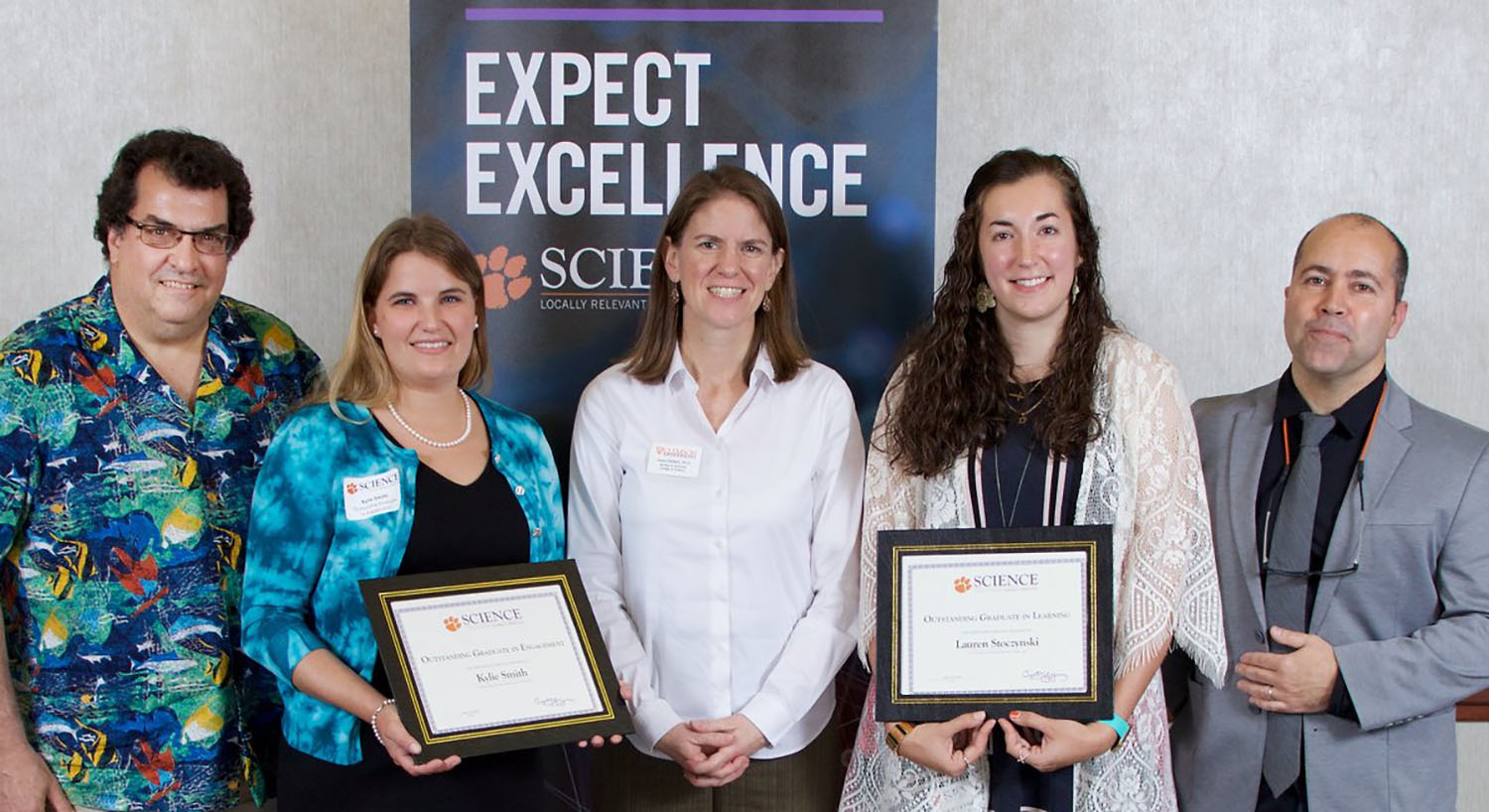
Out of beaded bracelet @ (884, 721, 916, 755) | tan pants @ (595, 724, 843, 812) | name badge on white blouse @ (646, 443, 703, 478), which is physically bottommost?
tan pants @ (595, 724, 843, 812)

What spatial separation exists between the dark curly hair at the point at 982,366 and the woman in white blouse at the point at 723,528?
280 millimetres

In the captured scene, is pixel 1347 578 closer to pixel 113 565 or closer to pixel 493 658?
pixel 493 658

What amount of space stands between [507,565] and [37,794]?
1.03 metres

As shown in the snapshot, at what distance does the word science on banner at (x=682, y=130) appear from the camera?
10.2 ft

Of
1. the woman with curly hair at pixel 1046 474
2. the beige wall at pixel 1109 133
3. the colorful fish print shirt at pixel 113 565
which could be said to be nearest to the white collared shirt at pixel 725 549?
the woman with curly hair at pixel 1046 474

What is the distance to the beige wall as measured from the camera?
3.69 m

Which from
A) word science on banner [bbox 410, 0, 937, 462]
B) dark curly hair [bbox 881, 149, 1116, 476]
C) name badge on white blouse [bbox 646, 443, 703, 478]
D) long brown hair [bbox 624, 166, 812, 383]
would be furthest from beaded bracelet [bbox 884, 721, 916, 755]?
word science on banner [bbox 410, 0, 937, 462]

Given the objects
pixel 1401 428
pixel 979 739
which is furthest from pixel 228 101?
pixel 1401 428

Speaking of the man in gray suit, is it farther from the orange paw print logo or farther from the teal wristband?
the orange paw print logo

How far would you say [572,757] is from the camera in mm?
3152

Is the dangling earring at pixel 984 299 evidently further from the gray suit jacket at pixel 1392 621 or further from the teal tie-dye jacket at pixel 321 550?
the teal tie-dye jacket at pixel 321 550

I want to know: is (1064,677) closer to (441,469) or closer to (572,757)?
(441,469)

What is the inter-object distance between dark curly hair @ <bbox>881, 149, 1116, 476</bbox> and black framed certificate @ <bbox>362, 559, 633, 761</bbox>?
72cm

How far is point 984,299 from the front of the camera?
2.46 metres
